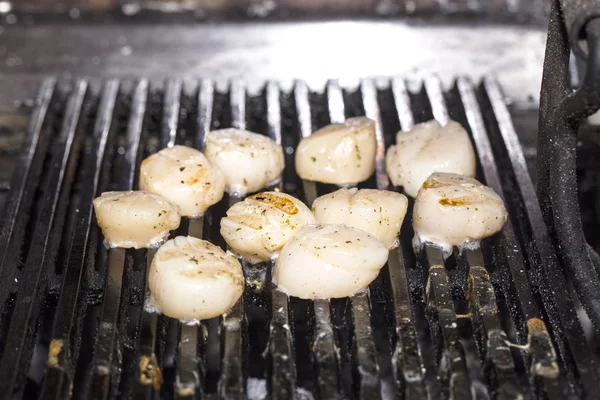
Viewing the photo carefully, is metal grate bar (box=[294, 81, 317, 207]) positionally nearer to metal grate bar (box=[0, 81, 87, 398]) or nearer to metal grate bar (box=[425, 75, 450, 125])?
metal grate bar (box=[425, 75, 450, 125])

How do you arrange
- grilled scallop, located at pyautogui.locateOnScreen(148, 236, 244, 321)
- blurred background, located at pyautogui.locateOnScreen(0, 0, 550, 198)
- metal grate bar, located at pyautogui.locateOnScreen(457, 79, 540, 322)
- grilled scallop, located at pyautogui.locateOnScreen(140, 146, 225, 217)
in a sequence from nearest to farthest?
grilled scallop, located at pyautogui.locateOnScreen(148, 236, 244, 321), metal grate bar, located at pyautogui.locateOnScreen(457, 79, 540, 322), grilled scallop, located at pyautogui.locateOnScreen(140, 146, 225, 217), blurred background, located at pyautogui.locateOnScreen(0, 0, 550, 198)

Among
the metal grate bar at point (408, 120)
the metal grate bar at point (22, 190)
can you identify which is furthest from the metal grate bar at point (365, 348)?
the metal grate bar at point (22, 190)

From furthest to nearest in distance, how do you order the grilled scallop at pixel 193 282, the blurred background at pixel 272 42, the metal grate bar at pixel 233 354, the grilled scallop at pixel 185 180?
the blurred background at pixel 272 42 → the grilled scallop at pixel 185 180 → the grilled scallop at pixel 193 282 → the metal grate bar at pixel 233 354

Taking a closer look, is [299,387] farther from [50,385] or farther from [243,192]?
[50,385]

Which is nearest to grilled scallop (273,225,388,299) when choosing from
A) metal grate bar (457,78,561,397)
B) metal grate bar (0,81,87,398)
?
metal grate bar (457,78,561,397)

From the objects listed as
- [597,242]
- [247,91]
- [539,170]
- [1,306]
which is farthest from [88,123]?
[597,242]

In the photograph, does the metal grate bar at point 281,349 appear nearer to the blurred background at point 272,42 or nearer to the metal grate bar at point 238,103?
the metal grate bar at point 238,103

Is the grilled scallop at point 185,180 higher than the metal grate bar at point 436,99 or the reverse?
the reverse
